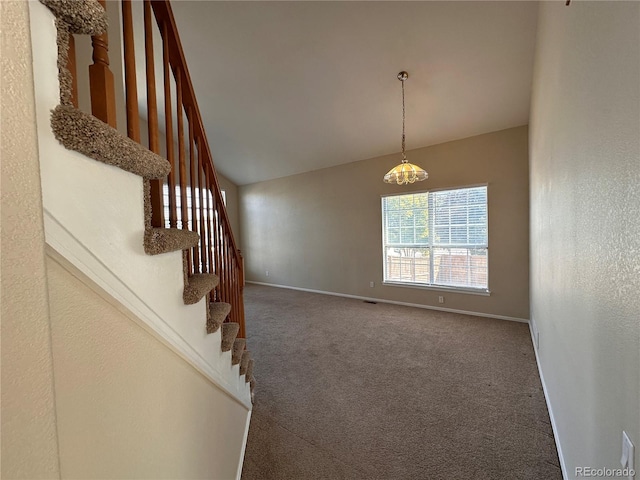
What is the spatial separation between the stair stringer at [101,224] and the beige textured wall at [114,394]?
0.04 meters

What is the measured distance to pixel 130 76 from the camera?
2.69 ft

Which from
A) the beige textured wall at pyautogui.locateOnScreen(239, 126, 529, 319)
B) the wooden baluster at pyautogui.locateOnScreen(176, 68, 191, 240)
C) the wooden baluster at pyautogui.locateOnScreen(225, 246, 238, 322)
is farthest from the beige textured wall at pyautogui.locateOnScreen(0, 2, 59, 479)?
the beige textured wall at pyautogui.locateOnScreen(239, 126, 529, 319)

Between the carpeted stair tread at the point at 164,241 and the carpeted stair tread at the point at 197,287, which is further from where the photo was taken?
the carpeted stair tread at the point at 197,287

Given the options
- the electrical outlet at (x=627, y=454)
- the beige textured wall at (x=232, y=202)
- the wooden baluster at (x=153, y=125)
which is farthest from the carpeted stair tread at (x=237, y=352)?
the beige textured wall at (x=232, y=202)

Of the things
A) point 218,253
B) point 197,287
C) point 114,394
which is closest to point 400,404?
point 218,253

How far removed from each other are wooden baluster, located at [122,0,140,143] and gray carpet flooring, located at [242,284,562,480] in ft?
6.06

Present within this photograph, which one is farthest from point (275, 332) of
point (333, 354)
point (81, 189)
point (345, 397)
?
point (81, 189)

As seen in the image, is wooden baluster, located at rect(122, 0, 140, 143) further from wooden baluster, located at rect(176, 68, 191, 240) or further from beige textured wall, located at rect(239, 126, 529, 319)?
beige textured wall, located at rect(239, 126, 529, 319)

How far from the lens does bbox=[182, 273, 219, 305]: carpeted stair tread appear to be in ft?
3.20

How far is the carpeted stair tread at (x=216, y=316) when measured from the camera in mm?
1194

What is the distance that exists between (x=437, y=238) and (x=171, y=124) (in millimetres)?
4186

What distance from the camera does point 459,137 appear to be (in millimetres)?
4098

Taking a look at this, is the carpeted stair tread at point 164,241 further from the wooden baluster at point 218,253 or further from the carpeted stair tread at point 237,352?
the carpeted stair tread at point 237,352

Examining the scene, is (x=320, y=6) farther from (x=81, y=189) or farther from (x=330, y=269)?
(x=330, y=269)
